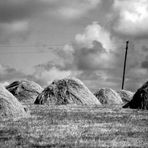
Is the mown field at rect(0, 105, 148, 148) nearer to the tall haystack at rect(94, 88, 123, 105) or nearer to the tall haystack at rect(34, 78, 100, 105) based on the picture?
the tall haystack at rect(34, 78, 100, 105)

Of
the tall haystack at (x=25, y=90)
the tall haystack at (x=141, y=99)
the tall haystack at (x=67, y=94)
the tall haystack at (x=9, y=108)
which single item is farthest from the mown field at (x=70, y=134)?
the tall haystack at (x=25, y=90)

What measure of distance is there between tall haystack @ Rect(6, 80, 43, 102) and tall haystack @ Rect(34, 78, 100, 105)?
18.3 feet

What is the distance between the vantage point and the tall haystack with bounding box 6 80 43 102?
1473 inches

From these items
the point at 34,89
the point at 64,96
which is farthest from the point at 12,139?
the point at 34,89

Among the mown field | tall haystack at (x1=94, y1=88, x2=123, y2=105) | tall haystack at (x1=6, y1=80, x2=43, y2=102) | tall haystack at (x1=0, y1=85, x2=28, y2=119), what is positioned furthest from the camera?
tall haystack at (x1=6, y1=80, x2=43, y2=102)

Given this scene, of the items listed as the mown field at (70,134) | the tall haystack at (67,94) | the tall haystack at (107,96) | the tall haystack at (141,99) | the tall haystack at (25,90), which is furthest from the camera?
the tall haystack at (25,90)

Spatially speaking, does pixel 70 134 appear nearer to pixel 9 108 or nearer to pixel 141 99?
pixel 9 108

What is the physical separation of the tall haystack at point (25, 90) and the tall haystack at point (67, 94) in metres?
5.58

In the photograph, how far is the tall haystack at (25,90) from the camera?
37406 millimetres

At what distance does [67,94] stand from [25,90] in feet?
25.5

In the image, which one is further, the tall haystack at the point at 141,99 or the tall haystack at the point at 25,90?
the tall haystack at the point at 25,90

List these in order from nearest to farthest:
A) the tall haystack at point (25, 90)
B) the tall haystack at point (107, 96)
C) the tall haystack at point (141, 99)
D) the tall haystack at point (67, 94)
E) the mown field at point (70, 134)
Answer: the mown field at point (70, 134)
the tall haystack at point (141, 99)
the tall haystack at point (67, 94)
the tall haystack at point (107, 96)
the tall haystack at point (25, 90)

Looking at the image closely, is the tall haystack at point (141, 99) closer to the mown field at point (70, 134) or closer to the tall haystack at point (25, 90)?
the mown field at point (70, 134)

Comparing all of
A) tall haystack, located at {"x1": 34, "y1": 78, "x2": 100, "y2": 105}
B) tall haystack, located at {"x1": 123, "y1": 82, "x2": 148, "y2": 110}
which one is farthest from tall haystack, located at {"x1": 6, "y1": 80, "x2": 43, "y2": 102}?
tall haystack, located at {"x1": 123, "y1": 82, "x2": 148, "y2": 110}
